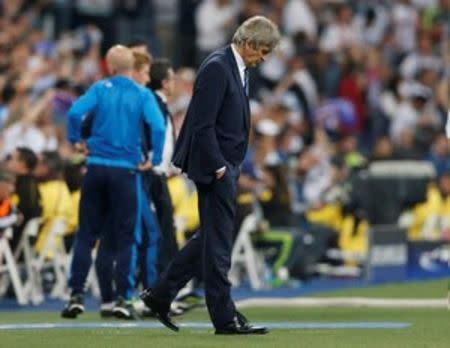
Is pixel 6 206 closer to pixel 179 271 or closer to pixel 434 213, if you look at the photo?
pixel 179 271

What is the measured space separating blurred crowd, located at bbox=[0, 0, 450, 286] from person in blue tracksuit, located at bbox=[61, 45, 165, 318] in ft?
12.4

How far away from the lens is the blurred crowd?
22922 millimetres

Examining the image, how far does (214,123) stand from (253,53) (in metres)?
0.63

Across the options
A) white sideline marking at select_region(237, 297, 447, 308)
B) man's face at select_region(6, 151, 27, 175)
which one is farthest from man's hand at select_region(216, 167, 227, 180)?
man's face at select_region(6, 151, 27, 175)

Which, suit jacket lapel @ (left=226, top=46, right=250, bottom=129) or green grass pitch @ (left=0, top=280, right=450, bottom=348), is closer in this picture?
green grass pitch @ (left=0, top=280, right=450, bottom=348)

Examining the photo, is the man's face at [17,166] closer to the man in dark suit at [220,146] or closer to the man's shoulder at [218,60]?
the man in dark suit at [220,146]

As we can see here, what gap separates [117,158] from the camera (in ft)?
54.6

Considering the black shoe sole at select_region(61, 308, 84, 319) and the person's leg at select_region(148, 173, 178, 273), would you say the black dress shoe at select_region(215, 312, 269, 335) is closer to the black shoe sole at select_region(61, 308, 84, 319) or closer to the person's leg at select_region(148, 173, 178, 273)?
the black shoe sole at select_region(61, 308, 84, 319)

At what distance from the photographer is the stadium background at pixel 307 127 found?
74.4 ft

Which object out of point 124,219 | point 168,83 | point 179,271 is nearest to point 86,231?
point 124,219

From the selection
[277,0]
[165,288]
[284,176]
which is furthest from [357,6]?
[165,288]

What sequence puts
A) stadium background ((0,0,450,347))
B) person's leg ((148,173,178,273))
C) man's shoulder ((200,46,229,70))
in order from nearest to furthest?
man's shoulder ((200,46,229,70))
person's leg ((148,173,178,273))
stadium background ((0,0,450,347))

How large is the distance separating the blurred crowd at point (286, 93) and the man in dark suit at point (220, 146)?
6688mm

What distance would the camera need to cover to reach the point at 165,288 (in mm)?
14414
